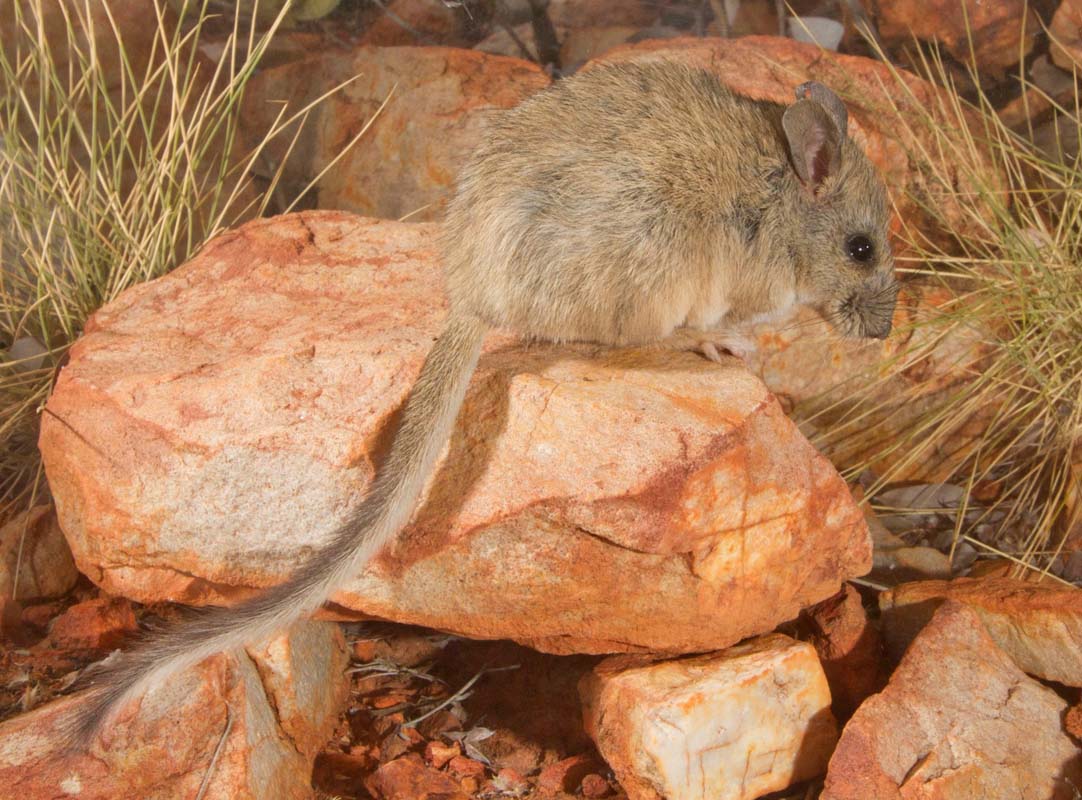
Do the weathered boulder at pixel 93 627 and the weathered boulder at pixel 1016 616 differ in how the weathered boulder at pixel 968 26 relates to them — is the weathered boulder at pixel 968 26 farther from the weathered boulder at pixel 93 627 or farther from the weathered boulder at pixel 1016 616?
the weathered boulder at pixel 93 627

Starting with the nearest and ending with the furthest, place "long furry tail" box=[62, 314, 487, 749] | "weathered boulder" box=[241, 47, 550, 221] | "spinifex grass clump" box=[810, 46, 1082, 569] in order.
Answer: "long furry tail" box=[62, 314, 487, 749] → "spinifex grass clump" box=[810, 46, 1082, 569] → "weathered boulder" box=[241, 47, 550, 221]

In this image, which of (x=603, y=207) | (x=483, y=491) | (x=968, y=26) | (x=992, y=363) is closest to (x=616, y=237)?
(x=603, y=207)

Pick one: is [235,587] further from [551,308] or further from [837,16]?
[837,16]

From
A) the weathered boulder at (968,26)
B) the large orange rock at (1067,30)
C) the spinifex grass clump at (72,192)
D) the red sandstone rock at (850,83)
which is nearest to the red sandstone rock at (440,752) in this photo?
the spinifex grass clump at (72,192)

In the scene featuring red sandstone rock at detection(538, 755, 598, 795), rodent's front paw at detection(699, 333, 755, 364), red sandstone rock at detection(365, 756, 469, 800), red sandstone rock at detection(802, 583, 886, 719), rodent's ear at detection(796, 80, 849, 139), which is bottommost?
red sandstone rock at detection(538, 755, 598, 795)

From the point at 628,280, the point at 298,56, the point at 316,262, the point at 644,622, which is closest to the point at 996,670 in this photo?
the point at 644,622

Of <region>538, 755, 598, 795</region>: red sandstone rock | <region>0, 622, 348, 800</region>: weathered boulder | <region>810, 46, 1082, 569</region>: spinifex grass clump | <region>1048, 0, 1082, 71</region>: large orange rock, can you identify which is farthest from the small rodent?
<region>1048, 0, 1082, 71</region>: large orange rock

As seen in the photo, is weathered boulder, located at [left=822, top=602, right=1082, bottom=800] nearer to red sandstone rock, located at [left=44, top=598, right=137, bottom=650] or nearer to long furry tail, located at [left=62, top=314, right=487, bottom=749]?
long furry tail, located at [left=62, top=314, right=487, bottom=749]
